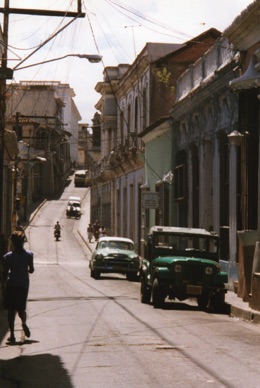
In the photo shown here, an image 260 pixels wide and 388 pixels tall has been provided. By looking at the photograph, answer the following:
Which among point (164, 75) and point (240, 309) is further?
point (164, 75)

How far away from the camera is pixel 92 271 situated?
117 ft

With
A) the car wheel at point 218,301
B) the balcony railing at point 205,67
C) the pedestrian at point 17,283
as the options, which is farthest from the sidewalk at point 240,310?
the balcony railing at point 205,67

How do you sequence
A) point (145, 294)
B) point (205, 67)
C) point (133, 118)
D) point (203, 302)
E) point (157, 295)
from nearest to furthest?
point (157, 295), point (203, 302), point (145, 294), point (205, 67), point (133, 118)

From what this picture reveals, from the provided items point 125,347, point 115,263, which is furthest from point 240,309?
point 115,263

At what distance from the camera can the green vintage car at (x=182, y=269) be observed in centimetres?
2098

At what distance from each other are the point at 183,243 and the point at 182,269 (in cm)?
125

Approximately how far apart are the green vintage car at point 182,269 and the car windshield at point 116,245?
44.0ft

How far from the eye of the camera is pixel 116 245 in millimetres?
36375

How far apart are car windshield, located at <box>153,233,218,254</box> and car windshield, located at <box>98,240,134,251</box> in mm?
13890

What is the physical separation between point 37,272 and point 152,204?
19.7 ft

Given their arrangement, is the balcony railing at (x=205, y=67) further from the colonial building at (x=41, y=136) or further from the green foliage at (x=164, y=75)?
the colonial building at (x=41, y=136)

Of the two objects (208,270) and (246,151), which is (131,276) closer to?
(246,151)

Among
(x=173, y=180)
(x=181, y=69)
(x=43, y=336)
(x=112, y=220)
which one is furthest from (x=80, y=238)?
(x=43, y=336)

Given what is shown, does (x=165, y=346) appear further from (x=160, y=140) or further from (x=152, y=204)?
(x=160, y=140)
